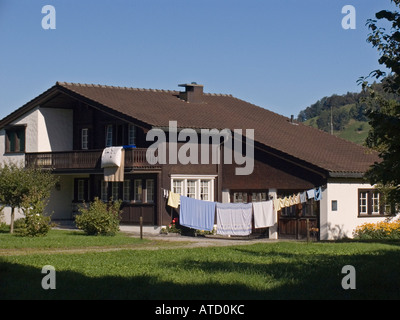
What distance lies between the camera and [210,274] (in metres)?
17.9

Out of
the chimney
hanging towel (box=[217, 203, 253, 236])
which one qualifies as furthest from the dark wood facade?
the chimney

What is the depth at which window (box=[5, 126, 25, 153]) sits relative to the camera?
145 ft

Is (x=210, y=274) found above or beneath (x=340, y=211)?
beneath

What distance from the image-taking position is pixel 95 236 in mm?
32656

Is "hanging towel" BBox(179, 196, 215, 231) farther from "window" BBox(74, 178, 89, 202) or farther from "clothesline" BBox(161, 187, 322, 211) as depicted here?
"window" BBox(74, 178, 89, 202)

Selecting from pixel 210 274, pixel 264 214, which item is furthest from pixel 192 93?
→ pixel 210 274

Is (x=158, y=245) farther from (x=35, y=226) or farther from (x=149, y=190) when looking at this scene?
(x=149, y=190)

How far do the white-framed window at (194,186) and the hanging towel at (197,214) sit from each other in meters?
1.49

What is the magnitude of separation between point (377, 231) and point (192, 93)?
14557mm

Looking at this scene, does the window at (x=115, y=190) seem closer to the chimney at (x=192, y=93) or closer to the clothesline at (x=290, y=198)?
the clothesline at (x=290, y=198)

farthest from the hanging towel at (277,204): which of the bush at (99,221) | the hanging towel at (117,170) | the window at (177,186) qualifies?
the hanging towel at (117,170)
